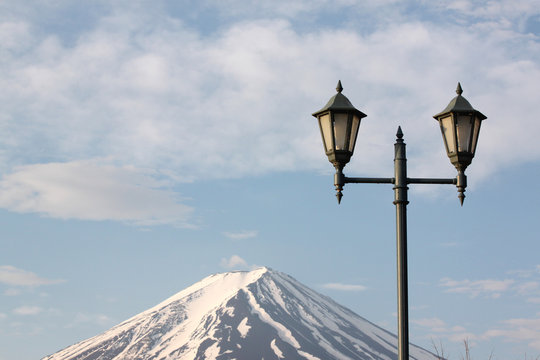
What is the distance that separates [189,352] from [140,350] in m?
10.8

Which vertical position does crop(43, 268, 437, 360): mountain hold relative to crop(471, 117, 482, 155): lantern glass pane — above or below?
above

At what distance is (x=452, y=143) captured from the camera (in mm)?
7125

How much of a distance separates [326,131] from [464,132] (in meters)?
1.35

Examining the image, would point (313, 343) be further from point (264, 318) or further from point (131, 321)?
point (131, 321)

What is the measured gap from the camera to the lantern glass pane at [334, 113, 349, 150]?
6.89 metres

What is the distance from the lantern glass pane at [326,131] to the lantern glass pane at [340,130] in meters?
0.05

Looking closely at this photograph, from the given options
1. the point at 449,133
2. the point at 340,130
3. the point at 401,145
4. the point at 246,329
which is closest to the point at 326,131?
the point at 340,130

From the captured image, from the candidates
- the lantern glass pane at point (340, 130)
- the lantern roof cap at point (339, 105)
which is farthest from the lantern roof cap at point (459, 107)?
the lantern glass pane at point (340, 130)

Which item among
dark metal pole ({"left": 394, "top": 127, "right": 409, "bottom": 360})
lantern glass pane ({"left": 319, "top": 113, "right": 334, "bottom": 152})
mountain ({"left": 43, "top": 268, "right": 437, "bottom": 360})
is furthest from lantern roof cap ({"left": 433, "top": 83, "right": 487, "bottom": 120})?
mountain ({"left": 43, "top": 268, "right": 437, "bottom": 360})

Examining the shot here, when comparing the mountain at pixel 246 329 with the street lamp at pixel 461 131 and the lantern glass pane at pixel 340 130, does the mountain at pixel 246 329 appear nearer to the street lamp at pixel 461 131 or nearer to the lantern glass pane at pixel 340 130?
the street lamp at pixel 461 131

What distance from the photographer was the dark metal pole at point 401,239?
21.6ft

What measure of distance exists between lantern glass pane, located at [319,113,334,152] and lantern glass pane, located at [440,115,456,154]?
117cm

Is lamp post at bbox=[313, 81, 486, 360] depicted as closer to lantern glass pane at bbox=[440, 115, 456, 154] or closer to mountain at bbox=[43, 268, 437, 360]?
lantern glass pane at bbox=[440, 115, 456, 154]

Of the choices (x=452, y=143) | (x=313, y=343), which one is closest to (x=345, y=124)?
(x=452, y=143)
